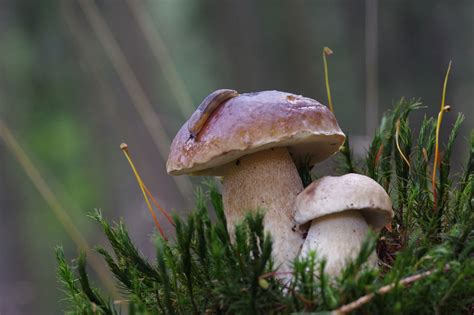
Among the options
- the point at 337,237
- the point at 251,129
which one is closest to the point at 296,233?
the point at 337,237

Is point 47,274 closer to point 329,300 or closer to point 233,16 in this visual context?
point 233,16

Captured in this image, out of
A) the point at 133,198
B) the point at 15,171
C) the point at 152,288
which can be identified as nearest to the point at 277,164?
the point at 152,288

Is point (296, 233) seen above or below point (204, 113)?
below

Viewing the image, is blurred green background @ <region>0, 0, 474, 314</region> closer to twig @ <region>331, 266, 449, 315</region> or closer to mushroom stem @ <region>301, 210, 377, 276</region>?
mushroom stem @ <region>301, 210, 377, 276</region>

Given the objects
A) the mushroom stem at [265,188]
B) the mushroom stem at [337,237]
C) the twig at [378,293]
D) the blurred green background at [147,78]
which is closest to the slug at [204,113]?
the mushroom stem at [265,188]

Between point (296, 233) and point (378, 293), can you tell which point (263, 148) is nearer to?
point (296, 233)

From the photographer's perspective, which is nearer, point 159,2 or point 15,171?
point 15,171

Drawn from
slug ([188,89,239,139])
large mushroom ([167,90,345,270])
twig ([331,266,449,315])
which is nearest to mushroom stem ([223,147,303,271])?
large mushroom ([167,90,345,270])

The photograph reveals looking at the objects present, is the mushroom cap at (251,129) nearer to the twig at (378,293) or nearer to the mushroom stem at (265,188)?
the mushroom stem at (265,188)
